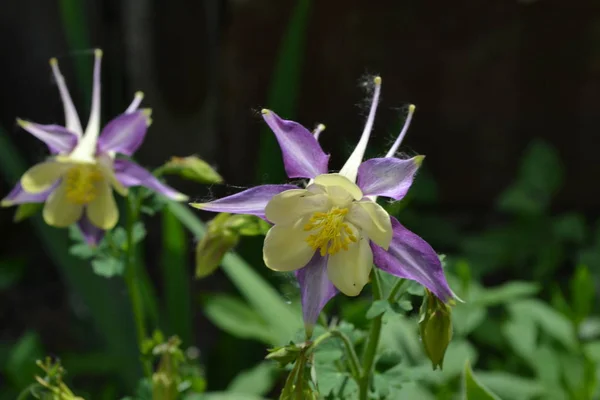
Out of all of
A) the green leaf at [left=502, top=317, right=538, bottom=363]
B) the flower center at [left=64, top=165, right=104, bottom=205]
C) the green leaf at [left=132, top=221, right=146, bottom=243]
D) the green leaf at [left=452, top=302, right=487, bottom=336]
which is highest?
the flower center at [left=64, top=165, right=104, bottom=205]

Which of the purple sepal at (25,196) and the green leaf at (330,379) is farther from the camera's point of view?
the purple sepal at (25,196)

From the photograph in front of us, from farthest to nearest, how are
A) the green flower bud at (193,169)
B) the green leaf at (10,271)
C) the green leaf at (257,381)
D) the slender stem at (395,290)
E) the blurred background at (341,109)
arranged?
the green leaf at (10,271), the blurred background at (341,109), the green leaf at (257,381), the green flower bud at (193,169), the slender stem at (395,290)

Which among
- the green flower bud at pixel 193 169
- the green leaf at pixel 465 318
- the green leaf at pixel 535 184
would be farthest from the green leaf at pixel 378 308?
the green leaf at pixel 535 184

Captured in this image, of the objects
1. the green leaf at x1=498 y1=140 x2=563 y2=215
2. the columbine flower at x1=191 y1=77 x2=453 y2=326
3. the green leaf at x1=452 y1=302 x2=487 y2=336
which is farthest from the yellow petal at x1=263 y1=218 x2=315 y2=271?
the green leaf at x1=498 y1=140 x2=563 y2=215

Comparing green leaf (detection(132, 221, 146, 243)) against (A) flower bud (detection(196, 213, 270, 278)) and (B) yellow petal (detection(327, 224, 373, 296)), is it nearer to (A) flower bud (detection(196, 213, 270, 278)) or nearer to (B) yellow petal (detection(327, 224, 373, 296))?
(A) flower bud (detection(196, 213, 270, 278))

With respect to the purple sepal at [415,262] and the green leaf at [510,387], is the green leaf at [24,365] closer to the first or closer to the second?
the green leaf at [510,387]

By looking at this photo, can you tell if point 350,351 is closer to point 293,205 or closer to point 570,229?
point 293,205

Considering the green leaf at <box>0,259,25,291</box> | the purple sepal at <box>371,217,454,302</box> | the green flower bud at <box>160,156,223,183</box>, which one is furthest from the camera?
the green leaf at <box>0,259,25,291</box>
